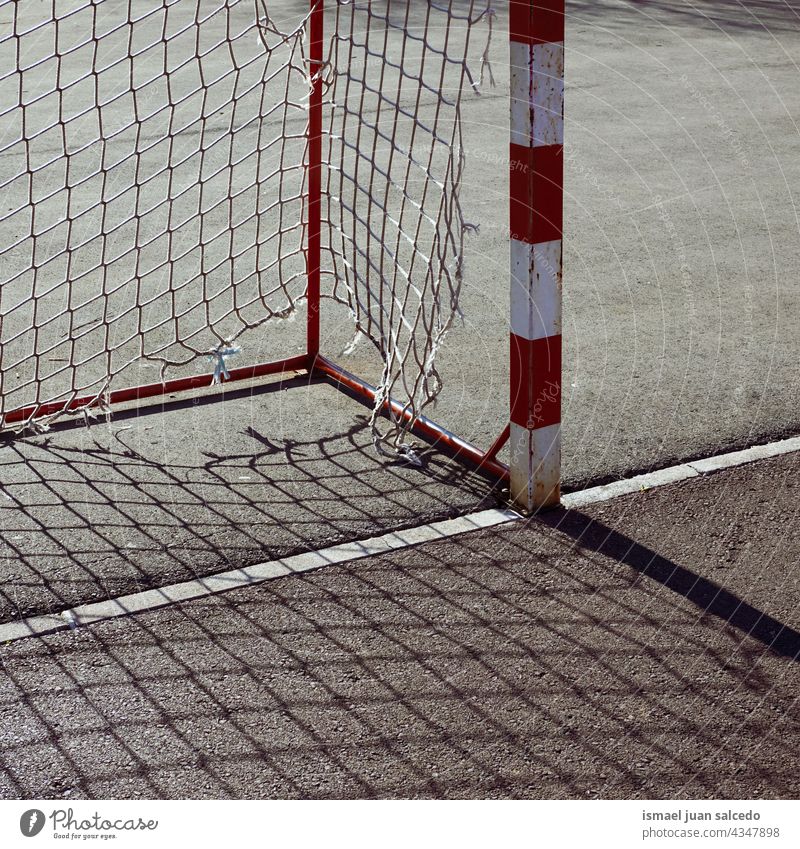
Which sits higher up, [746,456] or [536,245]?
[536,245]

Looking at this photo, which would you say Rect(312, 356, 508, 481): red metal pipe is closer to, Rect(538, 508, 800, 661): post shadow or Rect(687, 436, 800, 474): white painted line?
Rect(538, 508, 800, 661): post shadow

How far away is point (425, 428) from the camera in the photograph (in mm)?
4594

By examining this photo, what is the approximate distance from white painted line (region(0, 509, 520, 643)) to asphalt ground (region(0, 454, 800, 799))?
0.05 m

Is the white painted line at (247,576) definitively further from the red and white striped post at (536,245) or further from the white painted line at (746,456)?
the white painted line at (746,456)

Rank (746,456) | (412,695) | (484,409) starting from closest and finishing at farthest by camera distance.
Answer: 1. (412,695)
2. (746,456)
3. (484,409)

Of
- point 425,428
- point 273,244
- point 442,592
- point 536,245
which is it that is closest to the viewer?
point 442,592

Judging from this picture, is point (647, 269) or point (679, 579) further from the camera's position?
point (647, 269)

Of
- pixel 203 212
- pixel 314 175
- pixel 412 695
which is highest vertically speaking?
Answer: pixel 314 175

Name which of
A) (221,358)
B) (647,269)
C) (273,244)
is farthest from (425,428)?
(273,244)

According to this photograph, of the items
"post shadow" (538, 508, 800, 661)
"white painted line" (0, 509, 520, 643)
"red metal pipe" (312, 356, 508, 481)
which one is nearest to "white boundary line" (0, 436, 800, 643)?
"white painted line" (0, 509, 520, 643)

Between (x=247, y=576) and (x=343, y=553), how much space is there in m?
0.30

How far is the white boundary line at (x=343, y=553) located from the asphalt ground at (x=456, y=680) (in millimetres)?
49

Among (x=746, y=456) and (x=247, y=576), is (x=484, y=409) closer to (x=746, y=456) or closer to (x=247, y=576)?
(x=746, y=456)

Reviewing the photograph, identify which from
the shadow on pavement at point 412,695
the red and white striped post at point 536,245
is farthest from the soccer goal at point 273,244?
the shadow on pavement at point 412,695
